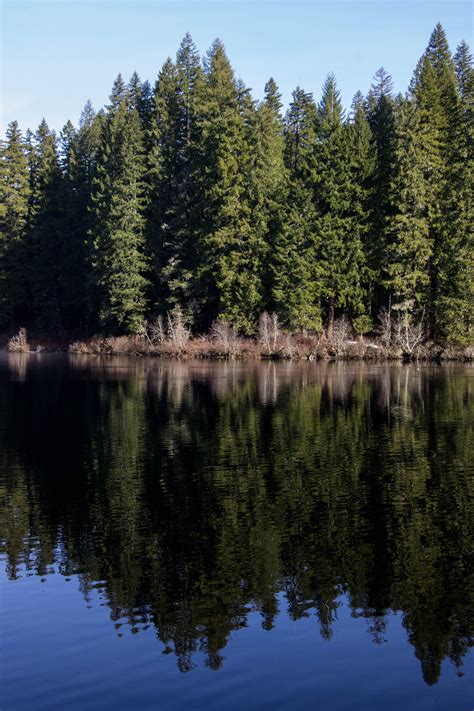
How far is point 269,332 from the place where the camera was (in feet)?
205

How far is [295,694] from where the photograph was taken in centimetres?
948

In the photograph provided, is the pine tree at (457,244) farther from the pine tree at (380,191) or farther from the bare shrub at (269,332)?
the bare shrub at (269,332)

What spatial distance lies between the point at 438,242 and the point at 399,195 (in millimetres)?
4892

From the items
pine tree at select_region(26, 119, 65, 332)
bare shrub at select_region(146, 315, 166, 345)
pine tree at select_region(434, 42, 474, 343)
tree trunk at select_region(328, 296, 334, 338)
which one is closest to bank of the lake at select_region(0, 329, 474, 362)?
bare shrub at select_region(146, 315, 166, 345)

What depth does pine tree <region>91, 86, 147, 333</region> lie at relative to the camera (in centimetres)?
6801

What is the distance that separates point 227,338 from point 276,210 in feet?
39.1

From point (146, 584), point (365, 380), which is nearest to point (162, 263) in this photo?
point (365, 380)

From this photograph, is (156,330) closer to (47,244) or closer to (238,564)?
(47,244)

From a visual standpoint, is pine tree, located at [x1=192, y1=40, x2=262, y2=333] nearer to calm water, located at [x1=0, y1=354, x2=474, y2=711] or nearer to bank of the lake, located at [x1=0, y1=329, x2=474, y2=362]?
bank of the lake, located at [x1=0, y1=329, x2=474, y2=362]

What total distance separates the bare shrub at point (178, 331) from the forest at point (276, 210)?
1193 millimetres

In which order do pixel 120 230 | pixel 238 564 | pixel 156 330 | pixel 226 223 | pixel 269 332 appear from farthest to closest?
pixel 120 230
pixel 156 330
pixel 226 223
pixel 269 332
pixel 238 564

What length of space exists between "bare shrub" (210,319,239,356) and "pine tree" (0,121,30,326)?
27.5 metres

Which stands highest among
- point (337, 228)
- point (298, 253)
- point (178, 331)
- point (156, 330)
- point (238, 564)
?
point (337, 228)

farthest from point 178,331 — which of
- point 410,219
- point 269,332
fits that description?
point 410,219
